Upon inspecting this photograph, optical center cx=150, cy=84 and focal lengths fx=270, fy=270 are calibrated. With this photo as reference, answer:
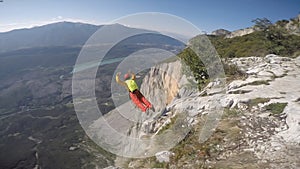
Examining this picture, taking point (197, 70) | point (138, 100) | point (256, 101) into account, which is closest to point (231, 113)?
point (256, 101)

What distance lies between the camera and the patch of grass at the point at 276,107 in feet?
56.1

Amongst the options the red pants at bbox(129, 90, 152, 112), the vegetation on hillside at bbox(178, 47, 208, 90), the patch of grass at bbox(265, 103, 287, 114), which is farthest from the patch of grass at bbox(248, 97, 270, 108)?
the vegetation on hillside at bbox(178, 47, 208, 90)

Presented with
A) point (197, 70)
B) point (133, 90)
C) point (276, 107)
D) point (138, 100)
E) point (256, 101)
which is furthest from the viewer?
point (197, 70)

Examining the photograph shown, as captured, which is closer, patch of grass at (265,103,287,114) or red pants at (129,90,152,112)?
red pants at (129,90,152,112)

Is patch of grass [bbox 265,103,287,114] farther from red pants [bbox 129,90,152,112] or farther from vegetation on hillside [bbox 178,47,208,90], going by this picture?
Result: vegetation on hillside [bbox 178,47,208,90]

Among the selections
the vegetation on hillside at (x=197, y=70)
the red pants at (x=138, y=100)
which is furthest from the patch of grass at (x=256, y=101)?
the vegetation on hillside at (x=197, y=70)

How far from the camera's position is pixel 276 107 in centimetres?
1748

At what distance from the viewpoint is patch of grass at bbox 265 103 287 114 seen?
17.1 m

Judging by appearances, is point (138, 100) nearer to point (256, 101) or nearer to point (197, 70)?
point (256, 101)

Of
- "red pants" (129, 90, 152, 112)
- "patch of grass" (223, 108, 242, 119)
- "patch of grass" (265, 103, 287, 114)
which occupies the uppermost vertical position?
"red pants" (129, 90, 152, 112)

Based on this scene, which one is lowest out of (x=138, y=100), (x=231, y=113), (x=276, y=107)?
(x=231, y=113)

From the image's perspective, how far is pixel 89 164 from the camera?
86.2 metres

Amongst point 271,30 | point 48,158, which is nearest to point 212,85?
point 271,30

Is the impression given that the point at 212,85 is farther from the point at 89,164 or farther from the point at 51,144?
the point at 51,144
